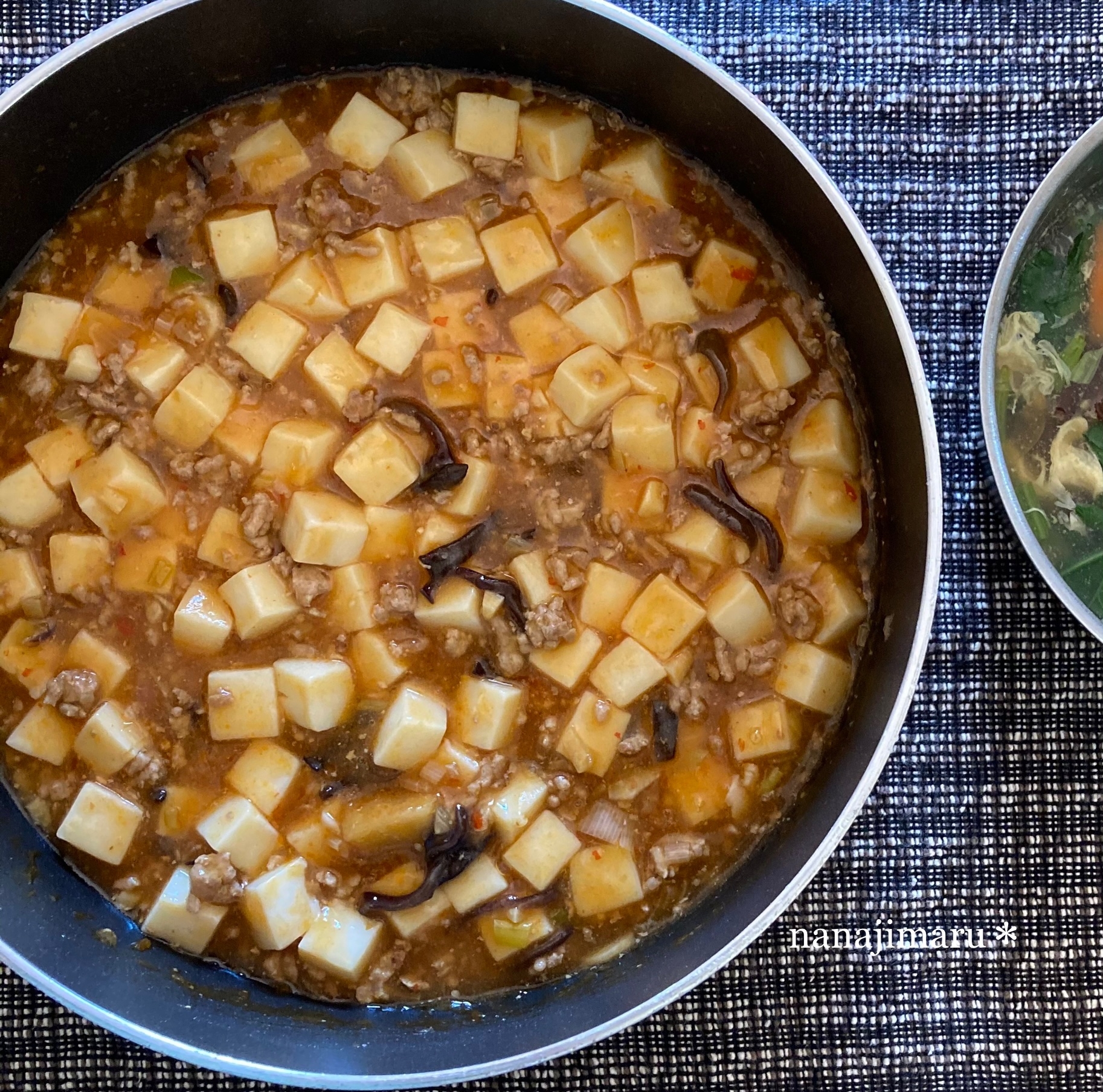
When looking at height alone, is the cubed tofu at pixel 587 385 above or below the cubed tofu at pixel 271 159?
below

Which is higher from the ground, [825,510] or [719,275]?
[719,275]

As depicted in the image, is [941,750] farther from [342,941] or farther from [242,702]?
[242,702]

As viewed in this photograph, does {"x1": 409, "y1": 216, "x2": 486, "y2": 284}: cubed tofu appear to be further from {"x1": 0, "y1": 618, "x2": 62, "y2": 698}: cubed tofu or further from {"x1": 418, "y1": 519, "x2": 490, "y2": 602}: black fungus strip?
{"x1": 0, "y1": 618, "x2": 62, "y2": 698}: cubed tofu

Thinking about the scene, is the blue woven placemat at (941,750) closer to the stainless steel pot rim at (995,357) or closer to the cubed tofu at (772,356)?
the stainless steel pot rim at (995,357)

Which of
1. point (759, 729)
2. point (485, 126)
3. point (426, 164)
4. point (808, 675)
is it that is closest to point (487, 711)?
point (759, 729)

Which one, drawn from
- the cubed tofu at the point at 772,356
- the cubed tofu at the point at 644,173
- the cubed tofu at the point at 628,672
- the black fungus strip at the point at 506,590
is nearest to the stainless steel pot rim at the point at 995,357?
the cubed tofu at the point at 772,356

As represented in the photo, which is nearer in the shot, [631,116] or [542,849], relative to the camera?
[542,849]
